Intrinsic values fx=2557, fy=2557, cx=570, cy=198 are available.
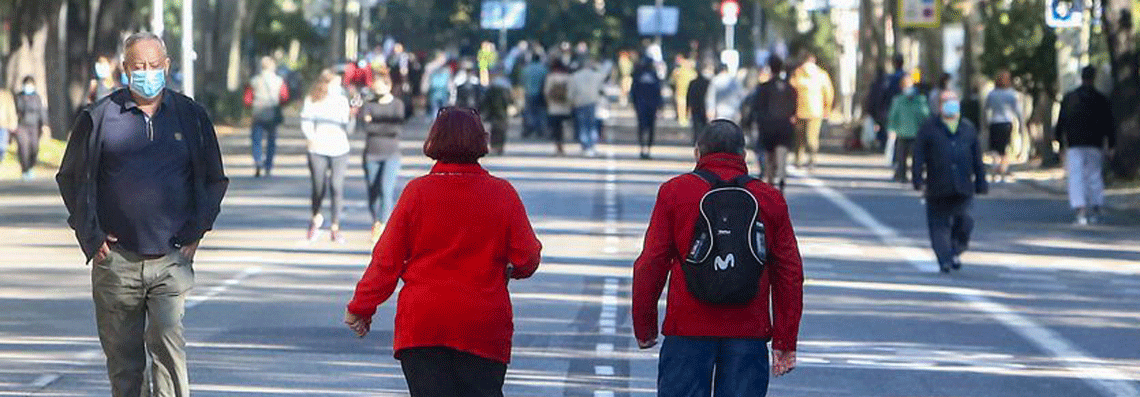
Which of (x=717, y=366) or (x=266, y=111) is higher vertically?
(x=717, y=366)

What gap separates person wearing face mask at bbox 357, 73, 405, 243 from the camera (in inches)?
845

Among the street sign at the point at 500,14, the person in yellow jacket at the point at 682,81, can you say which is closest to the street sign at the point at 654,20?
the street sign at the point at 500,14

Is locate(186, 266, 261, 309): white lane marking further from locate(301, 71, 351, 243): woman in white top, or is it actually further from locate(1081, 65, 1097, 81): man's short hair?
locate(1081, 65, 1097, 81): man's short hair

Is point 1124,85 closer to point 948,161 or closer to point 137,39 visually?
point 948,161

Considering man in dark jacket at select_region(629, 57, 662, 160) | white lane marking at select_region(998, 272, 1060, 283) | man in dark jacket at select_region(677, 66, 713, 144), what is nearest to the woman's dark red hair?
white lane marking at select_region(998, 272, 1060, 283)

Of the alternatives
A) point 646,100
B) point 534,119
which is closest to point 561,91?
point 646,100

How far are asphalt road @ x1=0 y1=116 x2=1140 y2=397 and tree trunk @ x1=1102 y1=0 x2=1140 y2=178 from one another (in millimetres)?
2814

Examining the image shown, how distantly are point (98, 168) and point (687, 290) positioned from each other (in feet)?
7.24

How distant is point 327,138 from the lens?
21328 mm

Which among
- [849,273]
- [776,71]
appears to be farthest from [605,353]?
[776,71]

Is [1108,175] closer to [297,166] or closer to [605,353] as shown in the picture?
→ [297,166]

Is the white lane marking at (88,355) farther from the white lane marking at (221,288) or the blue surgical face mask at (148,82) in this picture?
the blue surgical face mask at (148,82)

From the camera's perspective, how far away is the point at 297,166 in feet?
120

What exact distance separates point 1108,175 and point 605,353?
1860cm
